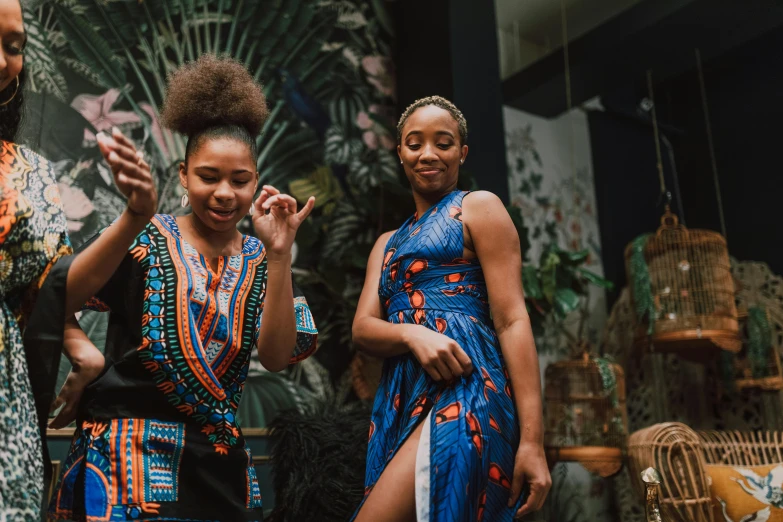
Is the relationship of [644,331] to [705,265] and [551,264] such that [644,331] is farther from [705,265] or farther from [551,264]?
[551,264]

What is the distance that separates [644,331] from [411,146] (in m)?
3.37

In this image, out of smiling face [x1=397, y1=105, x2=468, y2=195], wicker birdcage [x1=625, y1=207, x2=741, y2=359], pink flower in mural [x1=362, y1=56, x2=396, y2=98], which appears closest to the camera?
smiling face [x1=397, y1=105, x2=468, y2=195]

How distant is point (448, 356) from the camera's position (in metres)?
1.43

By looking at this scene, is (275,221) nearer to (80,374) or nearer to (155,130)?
(80,374)

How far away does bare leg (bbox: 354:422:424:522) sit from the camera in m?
1.38

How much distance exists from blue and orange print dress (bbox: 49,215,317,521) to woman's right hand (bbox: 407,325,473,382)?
0.35 m

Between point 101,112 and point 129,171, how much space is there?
94.9 inches

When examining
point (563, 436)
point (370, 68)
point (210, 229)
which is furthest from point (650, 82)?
point (210, 229)

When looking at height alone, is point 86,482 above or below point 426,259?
below

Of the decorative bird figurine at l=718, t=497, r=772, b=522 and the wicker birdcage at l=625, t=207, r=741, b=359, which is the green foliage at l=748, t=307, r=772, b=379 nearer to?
the wicker birdcage at l=625, t=207, r=741, b=359

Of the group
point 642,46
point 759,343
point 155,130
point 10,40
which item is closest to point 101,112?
point 155,130

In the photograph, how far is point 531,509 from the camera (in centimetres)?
141

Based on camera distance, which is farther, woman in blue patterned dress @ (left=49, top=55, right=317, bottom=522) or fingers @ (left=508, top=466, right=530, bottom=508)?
fingers @ (left=508, top=466, right=530, bottom=508)

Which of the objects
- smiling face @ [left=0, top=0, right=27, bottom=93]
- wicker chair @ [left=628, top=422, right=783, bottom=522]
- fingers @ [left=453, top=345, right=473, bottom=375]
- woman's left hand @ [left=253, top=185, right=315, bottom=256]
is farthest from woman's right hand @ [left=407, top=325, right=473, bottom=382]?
wicker chair @ [left=628, top=422, right=783, bottom=522]
